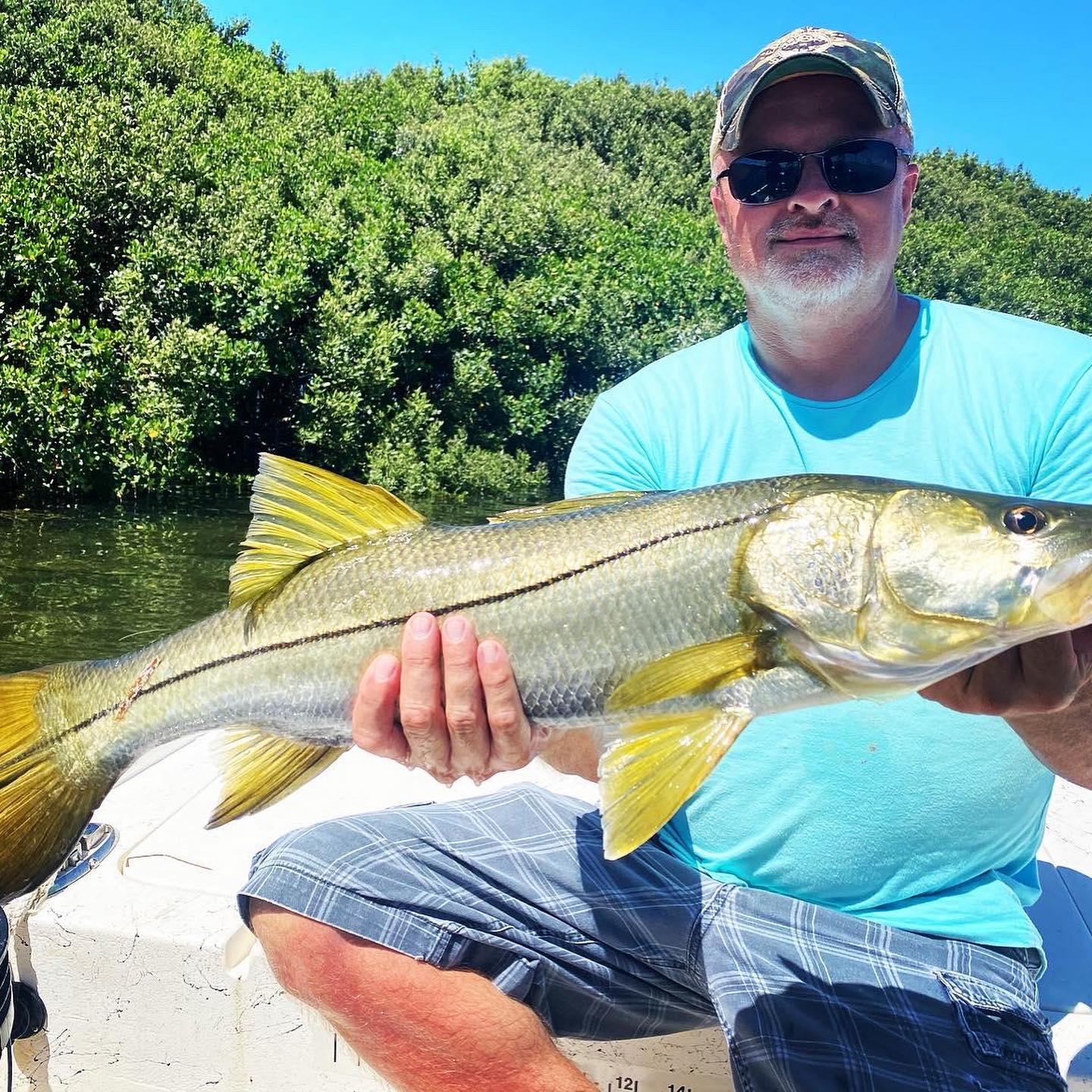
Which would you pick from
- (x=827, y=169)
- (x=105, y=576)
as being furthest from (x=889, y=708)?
(x=105, y=576)

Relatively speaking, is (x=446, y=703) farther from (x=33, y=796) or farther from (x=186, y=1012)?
(x=186, y=1012)

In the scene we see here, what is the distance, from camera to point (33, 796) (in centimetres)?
221

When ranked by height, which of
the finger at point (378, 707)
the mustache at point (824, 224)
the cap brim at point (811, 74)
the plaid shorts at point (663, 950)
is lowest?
the plaid shorts at point (663, 950)

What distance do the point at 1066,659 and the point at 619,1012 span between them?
1324 mm

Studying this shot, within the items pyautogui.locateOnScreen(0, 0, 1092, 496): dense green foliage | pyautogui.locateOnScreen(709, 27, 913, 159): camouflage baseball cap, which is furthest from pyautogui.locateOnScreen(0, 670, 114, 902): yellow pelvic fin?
pyautogui.locateOnScreen(0, 0, 1092, 496): dense green foliage

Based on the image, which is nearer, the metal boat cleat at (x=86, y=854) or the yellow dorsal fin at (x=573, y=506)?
the yellow dorsal fin at (x=573, y=506)

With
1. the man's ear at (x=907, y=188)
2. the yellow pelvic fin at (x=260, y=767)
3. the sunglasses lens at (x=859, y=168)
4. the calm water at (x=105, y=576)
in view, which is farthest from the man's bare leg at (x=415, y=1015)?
the calm water at (x=105, y=576)

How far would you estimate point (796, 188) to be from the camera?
2.89 metres

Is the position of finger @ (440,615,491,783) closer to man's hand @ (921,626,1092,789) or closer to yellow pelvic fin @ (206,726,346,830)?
yellow pelvic fin @ (206,726,346,830)

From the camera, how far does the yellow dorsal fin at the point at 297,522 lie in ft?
7.45

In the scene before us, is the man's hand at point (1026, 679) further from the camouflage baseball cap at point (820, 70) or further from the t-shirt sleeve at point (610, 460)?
the camouflage baseball cap at point (820, 70)

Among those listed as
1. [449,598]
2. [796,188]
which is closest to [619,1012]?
[449,598]

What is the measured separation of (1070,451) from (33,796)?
2.61m

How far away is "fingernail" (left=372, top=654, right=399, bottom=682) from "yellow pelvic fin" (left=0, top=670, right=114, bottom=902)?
685 millimetres
